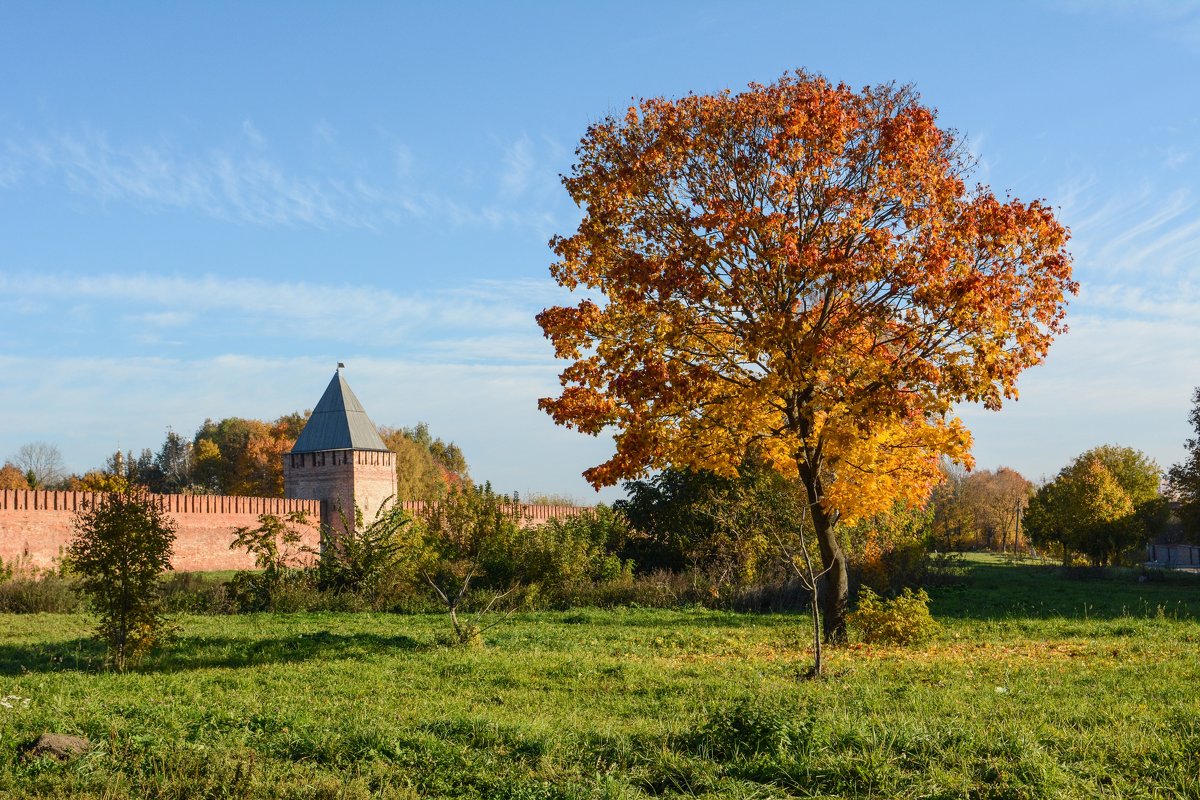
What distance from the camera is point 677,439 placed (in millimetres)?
12484

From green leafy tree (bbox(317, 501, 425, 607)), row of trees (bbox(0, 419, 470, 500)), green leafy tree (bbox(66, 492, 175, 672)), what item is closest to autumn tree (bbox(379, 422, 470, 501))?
row of trees (bbox(0, 419, 470, 500))

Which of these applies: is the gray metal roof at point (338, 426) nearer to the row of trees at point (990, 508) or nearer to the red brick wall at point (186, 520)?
the red brick wall at point (186, 520)

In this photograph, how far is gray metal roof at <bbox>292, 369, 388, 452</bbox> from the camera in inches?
1420

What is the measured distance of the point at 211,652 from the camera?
11.6m

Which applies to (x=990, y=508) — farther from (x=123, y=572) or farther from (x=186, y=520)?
(x=123, y=572)

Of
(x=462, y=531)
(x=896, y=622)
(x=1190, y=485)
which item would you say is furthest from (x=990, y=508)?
(x=896, y=622)

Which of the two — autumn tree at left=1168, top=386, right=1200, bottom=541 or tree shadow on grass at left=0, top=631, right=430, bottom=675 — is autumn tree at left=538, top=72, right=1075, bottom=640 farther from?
autumn tree at left=1168, top=386, right=1200, bottom=541

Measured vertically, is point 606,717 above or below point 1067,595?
above

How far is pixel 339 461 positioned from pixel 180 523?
873cm

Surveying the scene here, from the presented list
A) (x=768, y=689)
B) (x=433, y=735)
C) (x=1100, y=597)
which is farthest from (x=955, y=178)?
(x=1100, y=597)

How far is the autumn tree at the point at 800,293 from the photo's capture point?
11.5 metres

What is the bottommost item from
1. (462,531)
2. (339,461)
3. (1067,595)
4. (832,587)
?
(1067,595)

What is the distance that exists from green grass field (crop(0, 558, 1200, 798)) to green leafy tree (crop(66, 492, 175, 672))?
36 cm

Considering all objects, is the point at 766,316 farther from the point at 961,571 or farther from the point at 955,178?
the point at 961,571
